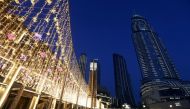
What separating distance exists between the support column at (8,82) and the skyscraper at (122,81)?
80.8 m

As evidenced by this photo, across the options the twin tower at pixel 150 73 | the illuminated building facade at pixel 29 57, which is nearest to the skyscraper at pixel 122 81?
the twin tower at pixel 150 73

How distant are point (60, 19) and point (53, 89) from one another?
83.0 inches

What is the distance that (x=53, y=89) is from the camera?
5.54 m

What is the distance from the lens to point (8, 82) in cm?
346

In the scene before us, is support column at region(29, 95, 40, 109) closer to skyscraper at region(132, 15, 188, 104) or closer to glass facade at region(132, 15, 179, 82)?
skyscraper at region(132, 15, 188, 104)

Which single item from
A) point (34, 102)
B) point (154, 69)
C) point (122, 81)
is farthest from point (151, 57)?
point (34, 102)

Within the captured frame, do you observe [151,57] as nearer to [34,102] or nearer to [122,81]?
[122,81]

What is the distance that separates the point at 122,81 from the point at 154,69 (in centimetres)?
2844

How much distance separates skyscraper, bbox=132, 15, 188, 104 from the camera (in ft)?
164

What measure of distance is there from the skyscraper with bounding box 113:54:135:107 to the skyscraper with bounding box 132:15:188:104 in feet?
59.4

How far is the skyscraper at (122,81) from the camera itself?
88188mm

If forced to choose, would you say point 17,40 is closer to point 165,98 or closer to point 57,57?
point 57,57

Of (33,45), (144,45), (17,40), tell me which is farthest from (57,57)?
(144,45)

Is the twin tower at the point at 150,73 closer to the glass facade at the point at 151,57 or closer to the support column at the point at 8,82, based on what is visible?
the glass facade at the point at 151,57
